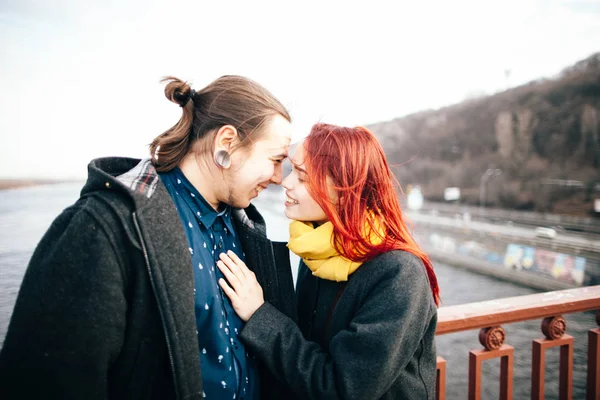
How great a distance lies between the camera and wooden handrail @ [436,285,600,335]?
182 centimetres

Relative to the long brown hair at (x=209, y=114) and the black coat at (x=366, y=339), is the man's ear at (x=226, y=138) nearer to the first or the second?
the long brown hair at (x=209, y=114)

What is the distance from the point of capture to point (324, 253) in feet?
5.08

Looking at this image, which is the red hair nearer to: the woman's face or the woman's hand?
the woman's face

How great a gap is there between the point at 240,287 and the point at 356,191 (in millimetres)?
569

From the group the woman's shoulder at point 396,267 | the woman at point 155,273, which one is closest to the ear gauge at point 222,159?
the woman at point 155,273

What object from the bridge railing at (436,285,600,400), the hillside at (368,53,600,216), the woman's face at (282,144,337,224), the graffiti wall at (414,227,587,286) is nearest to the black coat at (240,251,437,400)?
the woman's face at (282,144,337,224)

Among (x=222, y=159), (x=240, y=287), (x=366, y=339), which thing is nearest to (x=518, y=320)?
(x=366, y=339)

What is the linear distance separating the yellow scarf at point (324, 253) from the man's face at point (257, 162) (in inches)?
10.6

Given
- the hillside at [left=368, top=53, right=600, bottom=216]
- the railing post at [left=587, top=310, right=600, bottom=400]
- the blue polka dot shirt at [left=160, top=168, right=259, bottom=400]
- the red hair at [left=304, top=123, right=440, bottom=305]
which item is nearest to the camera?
the blue polka dot shirt at [left=160, top=168, right=259, bottom=400]

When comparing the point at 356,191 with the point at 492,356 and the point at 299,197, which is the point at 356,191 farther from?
the point at 492,356

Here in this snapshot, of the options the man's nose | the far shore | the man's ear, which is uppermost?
the man's ear

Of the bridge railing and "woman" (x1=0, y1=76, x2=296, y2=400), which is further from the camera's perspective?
the bridge railing

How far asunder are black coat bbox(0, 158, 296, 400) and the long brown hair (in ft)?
0.84

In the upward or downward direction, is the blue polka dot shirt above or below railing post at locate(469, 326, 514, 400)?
above
